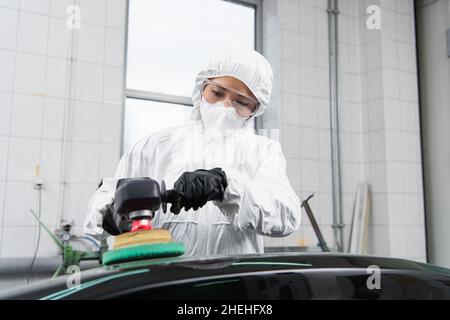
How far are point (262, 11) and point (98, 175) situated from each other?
5.39 ft

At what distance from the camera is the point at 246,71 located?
3.43 ft

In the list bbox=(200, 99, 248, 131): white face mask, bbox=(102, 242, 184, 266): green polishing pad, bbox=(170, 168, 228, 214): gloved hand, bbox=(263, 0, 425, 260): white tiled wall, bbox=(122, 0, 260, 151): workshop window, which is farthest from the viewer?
bbox=(263, 0, 425, 260): white tiled wall

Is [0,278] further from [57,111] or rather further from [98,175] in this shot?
[57,111]

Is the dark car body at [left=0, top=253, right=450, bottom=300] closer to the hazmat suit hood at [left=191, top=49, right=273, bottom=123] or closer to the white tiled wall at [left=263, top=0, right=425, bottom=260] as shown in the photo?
the hazmat suit hood at [left=191, top=49, right=273, bottom=123]

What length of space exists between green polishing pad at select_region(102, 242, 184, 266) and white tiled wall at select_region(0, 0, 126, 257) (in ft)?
5.28

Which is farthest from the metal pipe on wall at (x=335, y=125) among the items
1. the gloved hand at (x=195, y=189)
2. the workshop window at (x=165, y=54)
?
the gloved hand at (x=195, y=189)

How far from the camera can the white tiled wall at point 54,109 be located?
1927 millimetres

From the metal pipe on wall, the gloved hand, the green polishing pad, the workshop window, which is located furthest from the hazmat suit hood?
the metal pipe on wall

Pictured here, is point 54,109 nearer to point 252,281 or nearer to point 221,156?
point 221,156

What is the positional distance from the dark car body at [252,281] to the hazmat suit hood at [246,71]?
641 mm

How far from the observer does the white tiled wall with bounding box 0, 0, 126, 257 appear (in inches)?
75.9

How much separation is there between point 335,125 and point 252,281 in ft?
8.42
